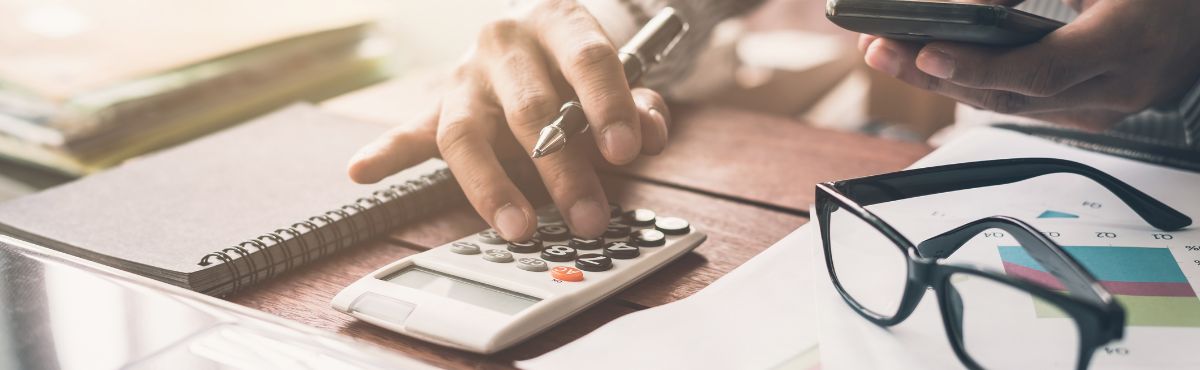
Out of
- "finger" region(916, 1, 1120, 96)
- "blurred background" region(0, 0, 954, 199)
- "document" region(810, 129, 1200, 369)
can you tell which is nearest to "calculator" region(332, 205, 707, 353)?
"document" region(810, 129, 1200, 369)

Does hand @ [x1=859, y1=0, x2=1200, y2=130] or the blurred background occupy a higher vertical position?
the blurred background

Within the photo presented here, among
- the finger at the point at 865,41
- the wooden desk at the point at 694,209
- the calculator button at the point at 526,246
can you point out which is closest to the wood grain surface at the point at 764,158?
the wooden desk at the point at 694,209

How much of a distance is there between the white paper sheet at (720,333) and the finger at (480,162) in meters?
0.12

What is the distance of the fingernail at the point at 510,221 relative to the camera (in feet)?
1.89

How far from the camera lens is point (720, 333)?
0.48 meters

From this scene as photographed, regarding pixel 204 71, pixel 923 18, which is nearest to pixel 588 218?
pixel 923 18

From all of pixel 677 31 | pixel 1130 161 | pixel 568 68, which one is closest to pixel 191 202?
pixel 568 68

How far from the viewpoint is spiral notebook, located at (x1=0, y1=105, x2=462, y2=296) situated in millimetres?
557

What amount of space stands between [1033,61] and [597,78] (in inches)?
11.8

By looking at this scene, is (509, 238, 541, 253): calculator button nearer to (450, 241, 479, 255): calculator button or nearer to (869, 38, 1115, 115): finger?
(450, 241, 479, 255): calculator button

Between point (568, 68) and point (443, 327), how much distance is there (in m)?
0.24

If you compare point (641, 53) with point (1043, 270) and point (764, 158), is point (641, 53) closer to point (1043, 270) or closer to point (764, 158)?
point (764, 158)

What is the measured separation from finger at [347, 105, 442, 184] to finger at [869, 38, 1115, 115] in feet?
1.06

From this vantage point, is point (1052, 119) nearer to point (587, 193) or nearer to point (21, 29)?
point (587, 193)
